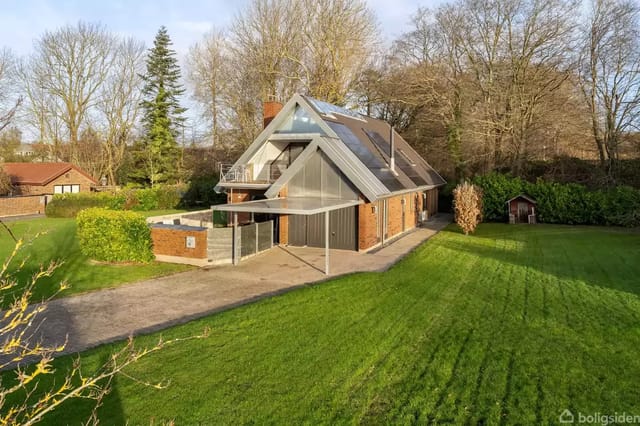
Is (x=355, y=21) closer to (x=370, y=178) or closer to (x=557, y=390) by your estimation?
(x=370, y=178)

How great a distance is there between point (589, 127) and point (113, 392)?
29399mm

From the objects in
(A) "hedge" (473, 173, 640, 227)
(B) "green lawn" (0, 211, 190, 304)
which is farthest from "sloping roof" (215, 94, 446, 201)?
(B) "green lawn" (0, 211, 190, 304)

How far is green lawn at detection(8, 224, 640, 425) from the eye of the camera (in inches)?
207

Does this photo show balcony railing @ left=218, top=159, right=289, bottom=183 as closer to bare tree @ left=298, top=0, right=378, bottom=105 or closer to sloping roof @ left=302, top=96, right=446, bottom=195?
sloping roof @ left=302, top=96, right=446, bottom=195

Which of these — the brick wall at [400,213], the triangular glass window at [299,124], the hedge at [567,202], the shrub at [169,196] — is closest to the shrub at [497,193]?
the hedge at [567,202]

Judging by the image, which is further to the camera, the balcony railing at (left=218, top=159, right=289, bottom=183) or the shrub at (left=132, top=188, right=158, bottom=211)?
the shrub at (left=132, top=188, right=158, bottom=211)

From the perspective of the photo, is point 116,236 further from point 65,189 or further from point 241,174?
point 65,189

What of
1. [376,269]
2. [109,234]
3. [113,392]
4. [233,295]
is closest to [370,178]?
[376,269]

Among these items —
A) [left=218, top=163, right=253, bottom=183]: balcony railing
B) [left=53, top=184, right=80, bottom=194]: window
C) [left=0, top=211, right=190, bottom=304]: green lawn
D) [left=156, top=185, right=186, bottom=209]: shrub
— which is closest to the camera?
[left=0, top=211, right=190, bottom=304]: green lawn

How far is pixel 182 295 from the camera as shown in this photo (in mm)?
10453

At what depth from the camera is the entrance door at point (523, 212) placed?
939 inches

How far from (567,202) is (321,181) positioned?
15.1m

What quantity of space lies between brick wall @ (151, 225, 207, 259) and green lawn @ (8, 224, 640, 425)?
5.08m

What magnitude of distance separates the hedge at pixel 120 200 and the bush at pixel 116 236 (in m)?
12.6
